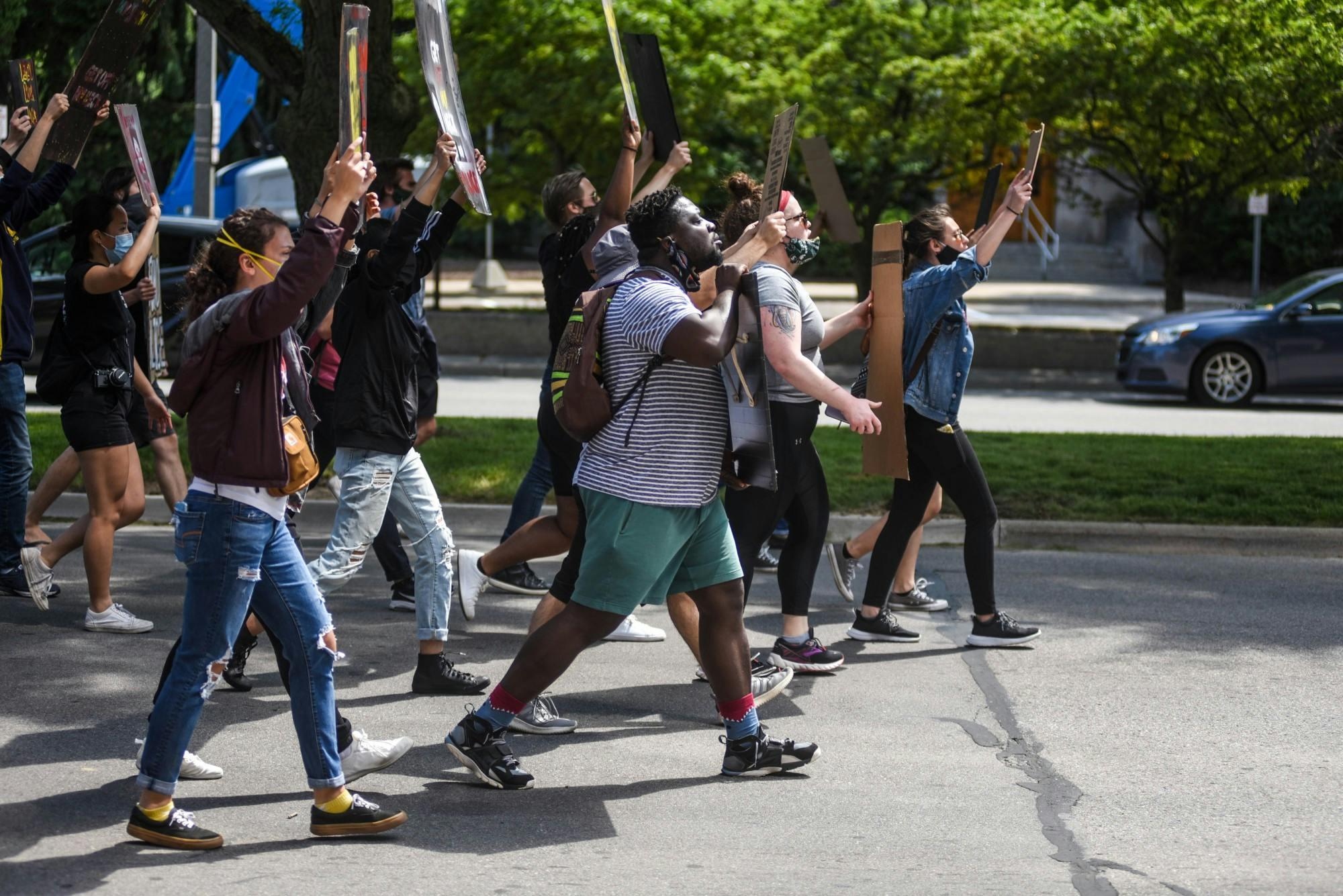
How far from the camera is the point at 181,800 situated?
465cm

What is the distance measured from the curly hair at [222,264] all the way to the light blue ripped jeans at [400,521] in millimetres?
1396

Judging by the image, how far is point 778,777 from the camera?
16.4ft

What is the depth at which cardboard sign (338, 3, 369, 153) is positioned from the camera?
4445 mm

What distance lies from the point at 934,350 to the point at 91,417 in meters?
3.43

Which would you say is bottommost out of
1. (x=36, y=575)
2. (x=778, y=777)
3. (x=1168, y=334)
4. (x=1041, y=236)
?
(x=778, y=777)

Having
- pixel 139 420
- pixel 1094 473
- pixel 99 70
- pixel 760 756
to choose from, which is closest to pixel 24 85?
pixel 99 70

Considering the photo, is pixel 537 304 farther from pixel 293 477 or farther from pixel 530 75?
pixel 293 477

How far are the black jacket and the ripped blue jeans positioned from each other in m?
1.43

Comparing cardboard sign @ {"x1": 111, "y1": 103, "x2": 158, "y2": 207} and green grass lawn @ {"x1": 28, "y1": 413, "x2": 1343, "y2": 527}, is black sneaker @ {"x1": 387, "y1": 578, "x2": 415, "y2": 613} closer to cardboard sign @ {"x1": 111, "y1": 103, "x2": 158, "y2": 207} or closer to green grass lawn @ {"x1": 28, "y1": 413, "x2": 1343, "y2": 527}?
cardboard sign @ {"x1": 111, "y1": 103, "x2": 158, "y2": 207}

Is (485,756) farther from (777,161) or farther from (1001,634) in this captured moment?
(1001,634)

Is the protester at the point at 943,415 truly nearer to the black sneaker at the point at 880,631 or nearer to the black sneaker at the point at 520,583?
the black sneaker at the point at 880,631

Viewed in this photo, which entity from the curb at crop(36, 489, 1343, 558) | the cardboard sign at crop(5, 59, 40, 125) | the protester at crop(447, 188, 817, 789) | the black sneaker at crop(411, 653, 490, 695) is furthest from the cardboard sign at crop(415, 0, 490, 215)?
the curb at crop(36, 489, 1343, 558)

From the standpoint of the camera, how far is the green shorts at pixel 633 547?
4691 mm

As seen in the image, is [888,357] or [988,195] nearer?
[888,357]
